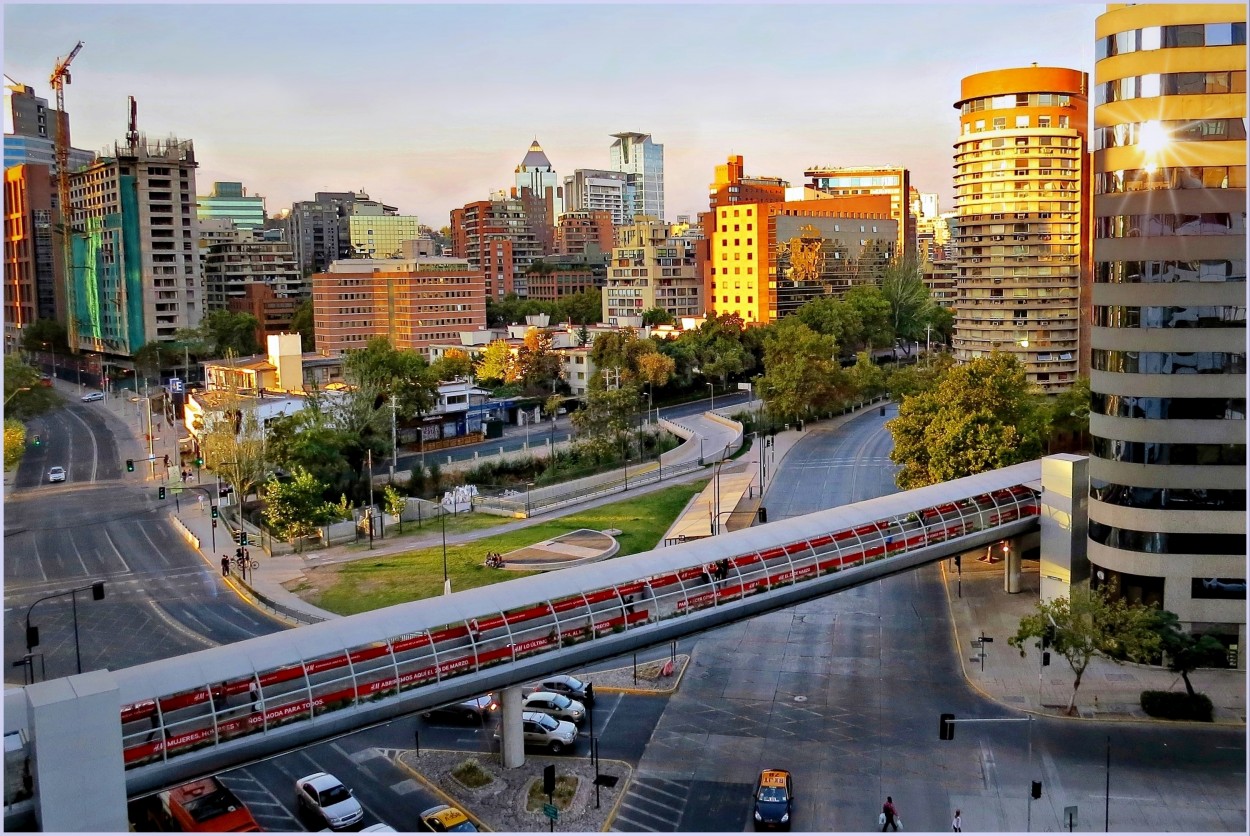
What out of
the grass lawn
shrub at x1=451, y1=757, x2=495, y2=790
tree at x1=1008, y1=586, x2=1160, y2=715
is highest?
tree at x1=1008, y1=586, x2=1160, y2=715

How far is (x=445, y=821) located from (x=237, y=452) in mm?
33348

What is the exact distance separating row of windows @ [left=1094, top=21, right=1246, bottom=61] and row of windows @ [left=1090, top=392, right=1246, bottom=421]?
918 cm

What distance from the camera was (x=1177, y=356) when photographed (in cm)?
2900

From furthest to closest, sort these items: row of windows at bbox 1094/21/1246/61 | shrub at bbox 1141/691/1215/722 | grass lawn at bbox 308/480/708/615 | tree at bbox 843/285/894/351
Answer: tree at bbox 843/285/894/351 < grass lawn at bbox 308/480/708/615 < row of windows at bbox 1094/21/1246/61 < shrub at bbox 1141/691/1215/722

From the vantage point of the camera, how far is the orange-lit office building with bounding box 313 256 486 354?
9969cm

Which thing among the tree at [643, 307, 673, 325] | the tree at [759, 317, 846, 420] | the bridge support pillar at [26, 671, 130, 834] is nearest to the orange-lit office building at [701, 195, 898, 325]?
the tree at [643, 307, 673, 325]

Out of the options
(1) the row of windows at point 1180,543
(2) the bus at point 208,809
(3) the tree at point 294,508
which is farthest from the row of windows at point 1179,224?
(3) the tree at point 294,508

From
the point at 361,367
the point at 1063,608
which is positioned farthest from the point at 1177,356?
the point at 361,367

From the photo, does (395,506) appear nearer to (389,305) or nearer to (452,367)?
(452,367)

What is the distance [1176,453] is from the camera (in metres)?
29.1

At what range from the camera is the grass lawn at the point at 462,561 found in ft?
123

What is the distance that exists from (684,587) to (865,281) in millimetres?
100168

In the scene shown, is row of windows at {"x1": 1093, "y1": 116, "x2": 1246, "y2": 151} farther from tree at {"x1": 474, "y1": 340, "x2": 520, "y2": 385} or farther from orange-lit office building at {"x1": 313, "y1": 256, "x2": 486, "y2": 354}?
orange-lit office building at {"x1": 313, "y1": 256, "x2": 486, "y2": 354}

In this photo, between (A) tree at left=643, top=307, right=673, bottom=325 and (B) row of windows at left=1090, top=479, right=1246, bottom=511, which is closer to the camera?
(B) row of windows at left=1090, top=479, right=1246, bottom=511
